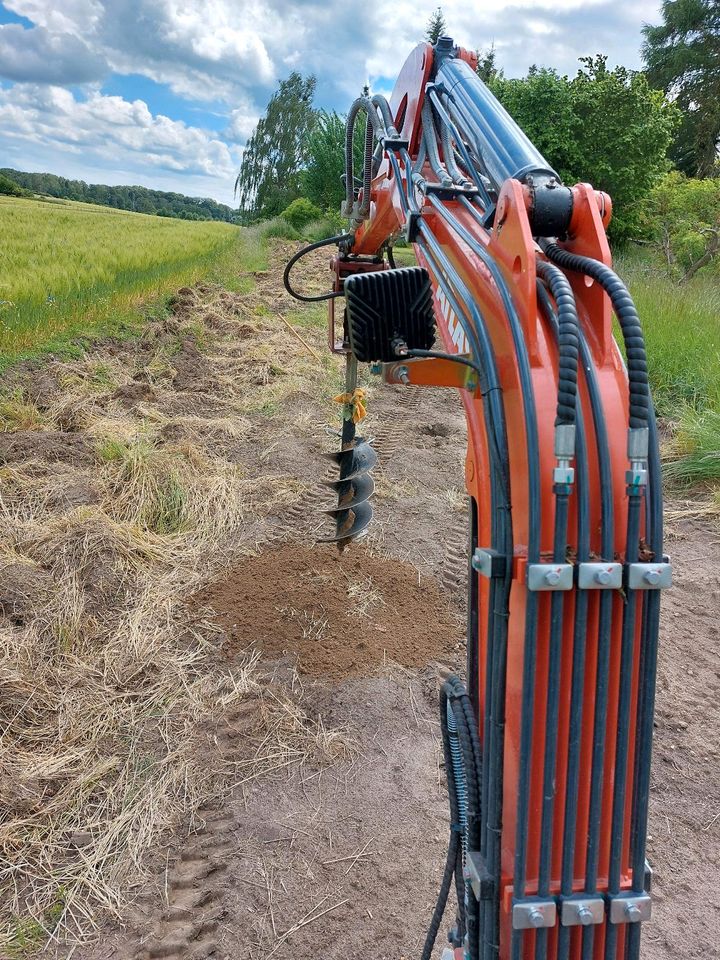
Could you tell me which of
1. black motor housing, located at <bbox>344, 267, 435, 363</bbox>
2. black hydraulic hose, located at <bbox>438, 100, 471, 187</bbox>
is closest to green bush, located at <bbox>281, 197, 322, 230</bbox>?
black hydraulic hose, located at <bbox>438, 100, 471, 187</bbox>

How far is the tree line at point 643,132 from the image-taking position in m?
12.6

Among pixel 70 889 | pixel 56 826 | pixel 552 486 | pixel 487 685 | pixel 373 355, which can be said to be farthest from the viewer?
pixel 56 826

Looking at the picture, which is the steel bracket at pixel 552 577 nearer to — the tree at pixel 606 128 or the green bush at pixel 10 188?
the tree at pixel 606 128

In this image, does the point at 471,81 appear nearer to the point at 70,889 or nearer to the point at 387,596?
the point at 387,596

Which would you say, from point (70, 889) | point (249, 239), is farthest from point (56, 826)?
point (249, 239)

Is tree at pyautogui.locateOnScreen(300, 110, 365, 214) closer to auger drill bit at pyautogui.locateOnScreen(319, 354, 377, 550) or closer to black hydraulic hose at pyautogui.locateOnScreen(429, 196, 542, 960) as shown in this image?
auger drill bit at pyautogui.locateOnScreen(319, 354, 377, 550)

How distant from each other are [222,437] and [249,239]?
1785 centimetres

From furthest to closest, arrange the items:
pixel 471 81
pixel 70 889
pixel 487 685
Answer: pixel 70 889 < pixel 471 81 < pixel 487 685

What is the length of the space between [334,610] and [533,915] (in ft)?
7.70

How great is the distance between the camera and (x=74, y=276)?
9.66 meters

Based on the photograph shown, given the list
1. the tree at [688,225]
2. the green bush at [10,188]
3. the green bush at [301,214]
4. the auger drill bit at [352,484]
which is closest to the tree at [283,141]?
Result: the green bush at [301,214]

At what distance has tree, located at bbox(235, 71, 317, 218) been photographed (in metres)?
35.2

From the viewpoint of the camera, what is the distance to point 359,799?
8.28 ft

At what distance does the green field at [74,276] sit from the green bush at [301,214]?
41.3ft
